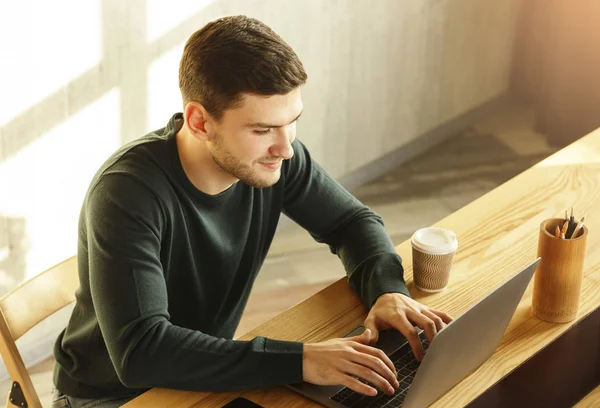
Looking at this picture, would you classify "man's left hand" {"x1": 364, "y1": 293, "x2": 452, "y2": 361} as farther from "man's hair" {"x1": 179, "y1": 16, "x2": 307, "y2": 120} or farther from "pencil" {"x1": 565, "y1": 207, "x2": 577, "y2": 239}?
"man's hair" {"x1": 179, "y1": 16, "x2": 307, "y2": 120}

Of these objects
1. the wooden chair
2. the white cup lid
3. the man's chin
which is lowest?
the wooden chair

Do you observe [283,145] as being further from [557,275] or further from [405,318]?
[557,275]

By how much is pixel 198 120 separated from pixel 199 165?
0.10 meters

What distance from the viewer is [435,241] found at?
5.90ft

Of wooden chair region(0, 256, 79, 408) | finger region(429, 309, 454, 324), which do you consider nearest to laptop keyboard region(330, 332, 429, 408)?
finger region(429, 309, 454, 324)

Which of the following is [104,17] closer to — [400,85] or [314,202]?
[314,202]

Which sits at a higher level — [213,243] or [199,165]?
[199,165]

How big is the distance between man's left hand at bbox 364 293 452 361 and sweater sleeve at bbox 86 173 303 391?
20 cm

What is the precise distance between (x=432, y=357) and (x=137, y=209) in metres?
0.60

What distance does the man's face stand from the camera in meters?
1.62

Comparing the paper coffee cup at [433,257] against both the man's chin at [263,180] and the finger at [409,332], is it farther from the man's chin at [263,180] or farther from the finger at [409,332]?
the man's chin at [263,180]

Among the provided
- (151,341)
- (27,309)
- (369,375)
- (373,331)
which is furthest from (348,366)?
(27,309)

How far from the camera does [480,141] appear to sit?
171 inches

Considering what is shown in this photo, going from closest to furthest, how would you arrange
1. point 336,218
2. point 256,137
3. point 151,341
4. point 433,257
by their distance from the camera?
point 151,341, point 256,137, point 433,257, point 336,218
